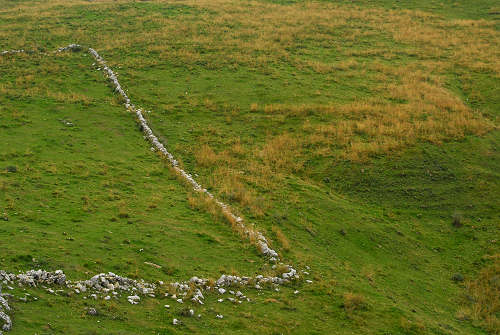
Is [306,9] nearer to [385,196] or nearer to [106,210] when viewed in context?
[385,196]

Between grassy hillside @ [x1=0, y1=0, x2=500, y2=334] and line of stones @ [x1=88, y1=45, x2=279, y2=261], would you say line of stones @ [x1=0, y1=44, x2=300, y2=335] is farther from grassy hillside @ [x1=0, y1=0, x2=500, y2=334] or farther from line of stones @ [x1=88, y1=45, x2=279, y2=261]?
grassy hillside @ [x1=0, y1=0, x2=500, y2=334]

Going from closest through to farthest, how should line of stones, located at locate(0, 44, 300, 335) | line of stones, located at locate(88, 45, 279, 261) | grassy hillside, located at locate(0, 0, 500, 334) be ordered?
line of stones, located at locate(0, 44, 300, 335)
grassy hillside, located at locate(0, 0, 500, 334)
line of stones, located at locate(88, 45, 279, 261)

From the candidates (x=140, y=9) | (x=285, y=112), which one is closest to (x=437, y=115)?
(x=285, y=112)

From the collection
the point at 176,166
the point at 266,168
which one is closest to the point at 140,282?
the point at 176,166

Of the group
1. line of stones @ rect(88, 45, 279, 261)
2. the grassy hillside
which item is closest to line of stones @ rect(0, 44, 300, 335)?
line of stones @ rect(88, 45, 279, 261)

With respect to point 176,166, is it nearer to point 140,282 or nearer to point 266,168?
point 266,168

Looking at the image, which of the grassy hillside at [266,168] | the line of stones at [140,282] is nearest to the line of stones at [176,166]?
the line of stones at [140,282]

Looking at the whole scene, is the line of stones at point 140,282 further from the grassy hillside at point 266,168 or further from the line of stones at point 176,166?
the grassy hillside at point 266,168

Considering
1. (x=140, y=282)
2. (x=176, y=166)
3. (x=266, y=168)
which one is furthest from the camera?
(x=266, y=168)
